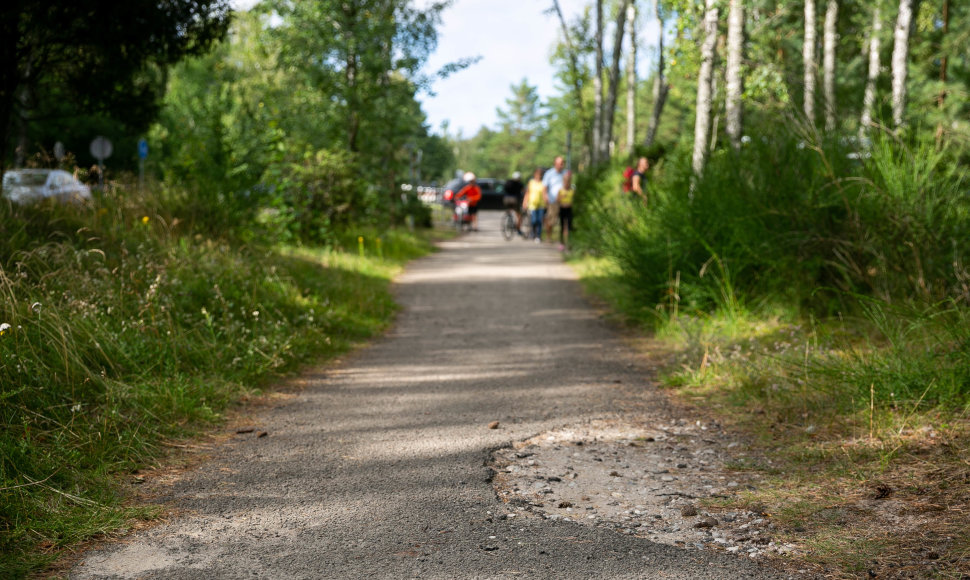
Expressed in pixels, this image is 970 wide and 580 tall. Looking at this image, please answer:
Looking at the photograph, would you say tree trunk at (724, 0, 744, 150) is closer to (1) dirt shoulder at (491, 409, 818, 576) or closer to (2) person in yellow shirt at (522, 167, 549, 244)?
(1) dirt shoulder at (491, 409, 818, 576)

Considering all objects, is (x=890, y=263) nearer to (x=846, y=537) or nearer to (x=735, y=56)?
(x=846, y=537)

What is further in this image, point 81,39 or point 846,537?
point 81,39

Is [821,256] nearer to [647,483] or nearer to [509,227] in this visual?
[647,483]

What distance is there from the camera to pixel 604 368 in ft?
26.1

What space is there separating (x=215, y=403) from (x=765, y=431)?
342 cm

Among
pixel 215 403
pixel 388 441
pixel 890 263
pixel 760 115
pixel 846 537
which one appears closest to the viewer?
pixel 846 537

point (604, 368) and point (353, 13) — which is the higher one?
point (353, 13)

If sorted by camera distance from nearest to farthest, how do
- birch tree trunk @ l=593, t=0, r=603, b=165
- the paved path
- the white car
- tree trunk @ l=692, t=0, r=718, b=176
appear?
the paved path, the white car, tree trunk @ l=692, t=0, r=718, b=176, birch tree trunk @ l=593, t=0, r=603, b=165

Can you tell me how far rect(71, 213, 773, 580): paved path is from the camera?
3.59 meters

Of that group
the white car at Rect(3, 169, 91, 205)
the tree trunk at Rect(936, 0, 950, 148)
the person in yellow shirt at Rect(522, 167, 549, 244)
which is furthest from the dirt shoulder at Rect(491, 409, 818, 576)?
the tree trunk at Rect(936, 0, 950, 148)

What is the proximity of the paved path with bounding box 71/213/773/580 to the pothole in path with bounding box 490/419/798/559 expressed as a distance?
0.43 feet

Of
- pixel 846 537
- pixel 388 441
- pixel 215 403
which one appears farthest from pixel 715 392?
pixel 215 403

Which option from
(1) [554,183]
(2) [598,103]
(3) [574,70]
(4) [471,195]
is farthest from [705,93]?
(3) [574,70]

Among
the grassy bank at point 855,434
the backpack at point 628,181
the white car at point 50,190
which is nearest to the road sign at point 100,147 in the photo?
the backpack at point 628,181
